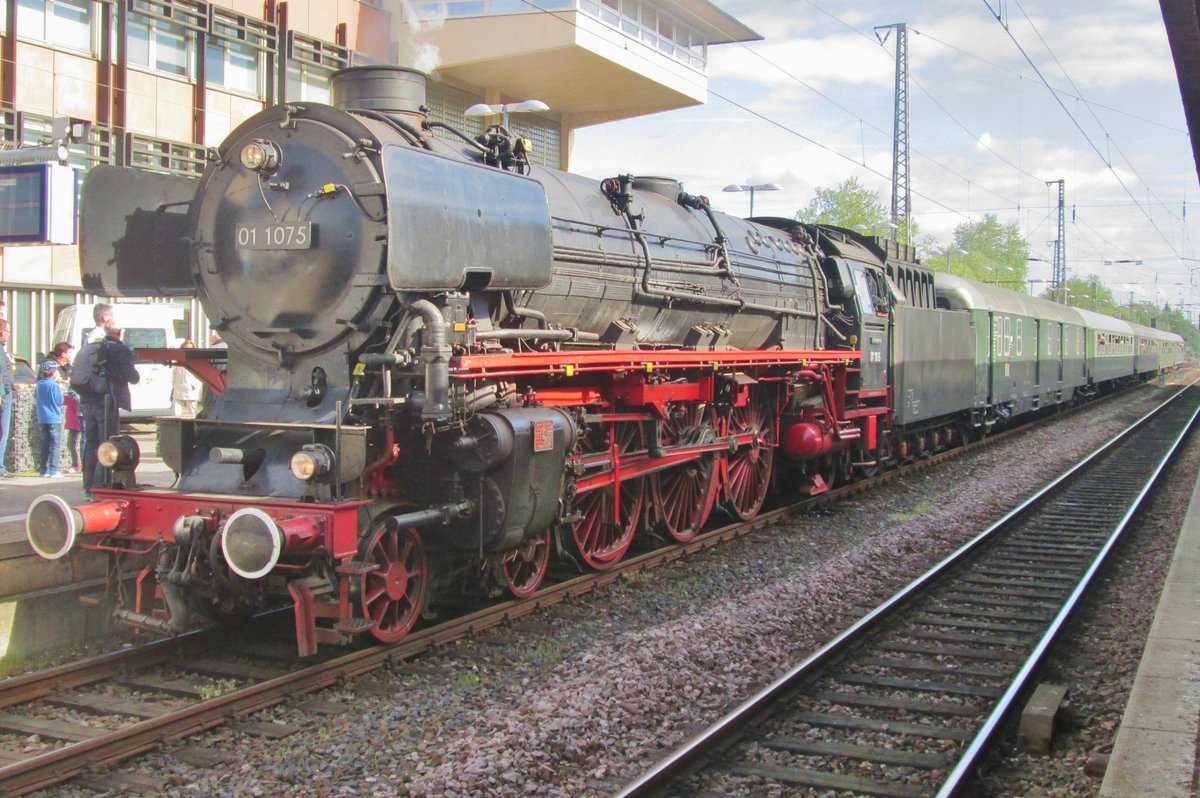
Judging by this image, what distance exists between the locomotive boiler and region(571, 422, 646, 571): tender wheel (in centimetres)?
3

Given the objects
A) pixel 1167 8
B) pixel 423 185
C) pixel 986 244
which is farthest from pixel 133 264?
pixel 986 244

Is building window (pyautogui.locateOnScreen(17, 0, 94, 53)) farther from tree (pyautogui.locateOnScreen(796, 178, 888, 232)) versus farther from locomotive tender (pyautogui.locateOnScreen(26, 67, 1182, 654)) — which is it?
tree (pyautogui.locateOnScreen(796, 178, 888, 232))

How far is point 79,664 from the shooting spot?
614 cm

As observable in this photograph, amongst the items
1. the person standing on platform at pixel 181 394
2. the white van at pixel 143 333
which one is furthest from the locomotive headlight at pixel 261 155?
the white van at pixel 143 333

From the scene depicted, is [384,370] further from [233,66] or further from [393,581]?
[233,66]

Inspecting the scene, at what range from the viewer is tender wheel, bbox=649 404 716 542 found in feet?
32.1

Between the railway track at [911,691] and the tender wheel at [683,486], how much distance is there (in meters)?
2.40

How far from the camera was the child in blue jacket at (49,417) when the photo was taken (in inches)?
452

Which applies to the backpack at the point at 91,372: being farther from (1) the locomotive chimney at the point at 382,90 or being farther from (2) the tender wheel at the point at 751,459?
(2) the tender wheel at the point at 751,459

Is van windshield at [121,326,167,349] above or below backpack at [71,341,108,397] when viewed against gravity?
above

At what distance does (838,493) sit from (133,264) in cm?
906

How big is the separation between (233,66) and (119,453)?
18914mm

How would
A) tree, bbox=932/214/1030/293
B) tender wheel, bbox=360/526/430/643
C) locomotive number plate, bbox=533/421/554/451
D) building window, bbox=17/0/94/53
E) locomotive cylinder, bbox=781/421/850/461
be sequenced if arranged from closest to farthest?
tender wheel, bbox=360/526/430/643, locomotive number plate, bbox=533/421/554/451, locomotive cylinder, bbox=781/421/850/461, building window, bbox=17/0/94/53, tree, bbox=932/214/1030/293

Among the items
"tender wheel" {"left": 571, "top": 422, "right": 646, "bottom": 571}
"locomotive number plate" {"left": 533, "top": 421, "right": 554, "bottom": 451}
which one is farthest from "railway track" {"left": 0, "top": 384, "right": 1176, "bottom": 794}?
"tender wheel" {"left": 571, "top": 422, "right": 646, "bottom": 571}
